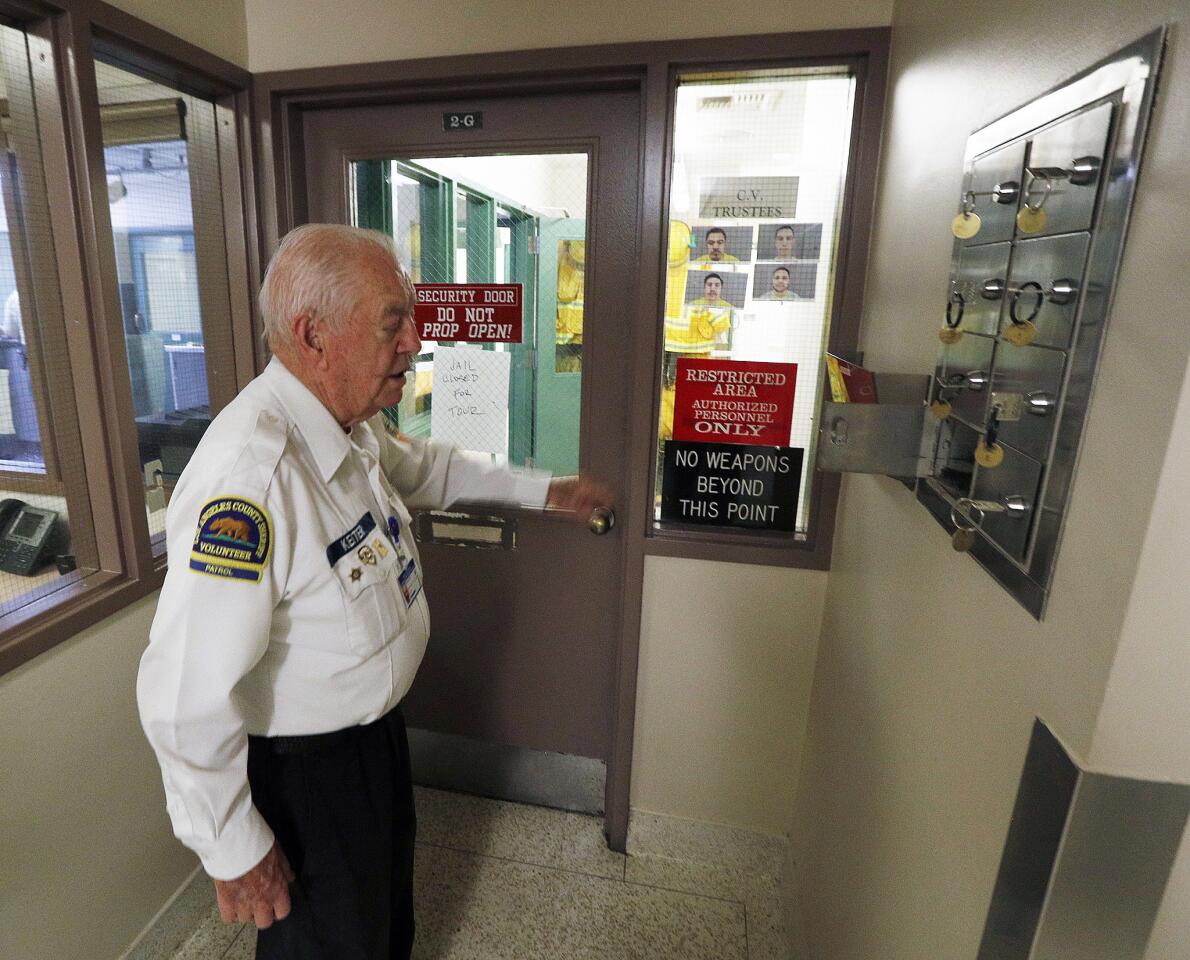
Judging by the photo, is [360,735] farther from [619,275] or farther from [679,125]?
[679,125]

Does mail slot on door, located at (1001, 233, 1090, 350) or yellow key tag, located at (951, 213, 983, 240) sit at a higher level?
yellow key tag, located at (951, 213, 983, 240)

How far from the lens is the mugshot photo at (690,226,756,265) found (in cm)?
160

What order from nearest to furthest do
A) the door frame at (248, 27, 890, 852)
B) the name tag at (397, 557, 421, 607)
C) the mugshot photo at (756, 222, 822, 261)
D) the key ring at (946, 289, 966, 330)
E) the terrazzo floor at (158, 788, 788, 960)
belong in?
the key ring at (946, 289, 966, 330), the name tag at (397, 557, 421, 607), the door frame at (248, 27, 890, 852), the mugshot photo at (756, 222, 822, 261), the terrazzo floor at (158, 788, 788, 960)

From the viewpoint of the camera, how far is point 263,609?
97cm

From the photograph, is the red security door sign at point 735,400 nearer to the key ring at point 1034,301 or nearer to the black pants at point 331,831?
the key ring at point 1034,301

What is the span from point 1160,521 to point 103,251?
177 cm

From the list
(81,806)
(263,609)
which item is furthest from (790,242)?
(81,806)

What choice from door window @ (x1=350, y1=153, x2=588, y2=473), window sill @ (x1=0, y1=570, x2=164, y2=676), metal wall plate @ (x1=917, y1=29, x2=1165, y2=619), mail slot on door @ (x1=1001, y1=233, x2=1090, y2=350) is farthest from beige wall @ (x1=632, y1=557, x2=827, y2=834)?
window sill @ (x1=0, y1=570, x2=164, y2=676)

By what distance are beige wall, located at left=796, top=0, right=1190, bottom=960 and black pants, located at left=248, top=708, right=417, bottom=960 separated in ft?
2.90

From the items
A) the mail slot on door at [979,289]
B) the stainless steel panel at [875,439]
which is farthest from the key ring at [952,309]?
the stainless steel panel at [875,439]

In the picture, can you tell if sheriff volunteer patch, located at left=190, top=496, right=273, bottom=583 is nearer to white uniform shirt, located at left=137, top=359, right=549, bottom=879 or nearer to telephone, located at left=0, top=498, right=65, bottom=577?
white uniform shirt, located at left=137, top=359, right=549, bottom=879

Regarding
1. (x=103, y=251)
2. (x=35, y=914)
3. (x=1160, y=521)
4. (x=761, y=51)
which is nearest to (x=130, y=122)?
(x=103, y=251)

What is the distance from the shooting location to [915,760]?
39.0 inches

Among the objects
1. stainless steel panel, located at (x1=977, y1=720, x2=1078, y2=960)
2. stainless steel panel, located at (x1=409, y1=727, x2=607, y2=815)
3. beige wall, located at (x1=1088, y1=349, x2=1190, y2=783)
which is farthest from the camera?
stainless steel panel, located at (x1=409, y1=727, x2=607, y2=815)
